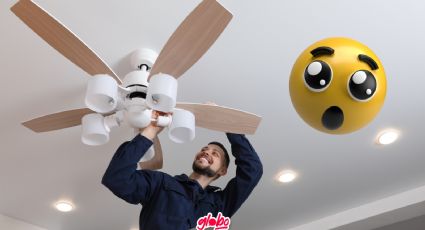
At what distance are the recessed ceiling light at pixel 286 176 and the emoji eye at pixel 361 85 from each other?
54.4 inches

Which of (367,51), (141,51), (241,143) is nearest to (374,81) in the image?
(367,51)

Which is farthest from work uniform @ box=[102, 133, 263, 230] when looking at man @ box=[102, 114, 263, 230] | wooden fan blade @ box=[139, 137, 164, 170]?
wooden fan blade @ box=[139, 137, 164, 170]

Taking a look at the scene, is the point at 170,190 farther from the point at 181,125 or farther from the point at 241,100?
the point at 241,100

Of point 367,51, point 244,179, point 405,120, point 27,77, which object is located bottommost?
point 244,179

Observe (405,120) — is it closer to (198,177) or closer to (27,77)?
(198,177)

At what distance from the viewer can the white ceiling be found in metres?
1.59

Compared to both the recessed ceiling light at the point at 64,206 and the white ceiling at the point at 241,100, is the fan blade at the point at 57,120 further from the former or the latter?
the recessed ceiling light at the point at 64,206

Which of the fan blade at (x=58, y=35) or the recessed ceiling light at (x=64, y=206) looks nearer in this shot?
the fan blade at (x=58, y=35)

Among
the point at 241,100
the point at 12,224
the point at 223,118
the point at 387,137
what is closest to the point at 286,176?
the point at 387,137

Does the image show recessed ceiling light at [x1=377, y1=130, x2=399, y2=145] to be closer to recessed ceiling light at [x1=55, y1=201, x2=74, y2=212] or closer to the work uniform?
the work uniform

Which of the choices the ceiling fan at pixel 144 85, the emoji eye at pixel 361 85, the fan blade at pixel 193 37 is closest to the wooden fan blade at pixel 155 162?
the ceiling fan at pixel 144 85

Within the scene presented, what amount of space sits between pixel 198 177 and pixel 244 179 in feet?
0.58

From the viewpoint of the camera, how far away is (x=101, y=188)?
251 cm

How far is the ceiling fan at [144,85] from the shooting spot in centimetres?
122
